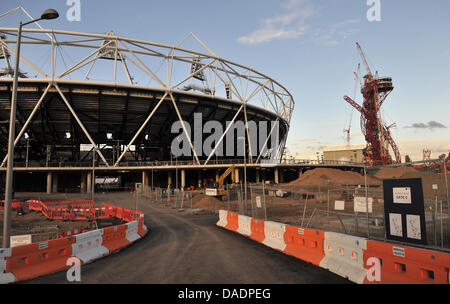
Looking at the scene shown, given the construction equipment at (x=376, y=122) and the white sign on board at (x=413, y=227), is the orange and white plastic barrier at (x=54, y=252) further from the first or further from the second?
the construction equipment at (x=376, y=122)

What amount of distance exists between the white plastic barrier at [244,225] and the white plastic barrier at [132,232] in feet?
15.6

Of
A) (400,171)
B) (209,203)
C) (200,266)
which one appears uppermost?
(400,171)

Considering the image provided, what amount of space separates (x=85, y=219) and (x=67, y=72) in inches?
1013

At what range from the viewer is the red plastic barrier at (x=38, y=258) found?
6281mm

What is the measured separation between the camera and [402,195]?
5973mm

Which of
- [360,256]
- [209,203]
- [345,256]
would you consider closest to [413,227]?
[360,256]

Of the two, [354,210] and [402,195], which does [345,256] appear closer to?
[402,195]

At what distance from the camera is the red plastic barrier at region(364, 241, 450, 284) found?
15.2 feet

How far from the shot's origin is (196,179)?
63.3 m

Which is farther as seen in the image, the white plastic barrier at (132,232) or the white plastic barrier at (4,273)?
the white plastic barrier at (132,232)

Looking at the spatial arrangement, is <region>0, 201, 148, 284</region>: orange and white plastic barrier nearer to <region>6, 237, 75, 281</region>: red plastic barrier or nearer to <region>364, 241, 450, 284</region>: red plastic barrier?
<region>6, 237, 75, 281</region>: red plastic barrier

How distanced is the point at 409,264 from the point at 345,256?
159cm

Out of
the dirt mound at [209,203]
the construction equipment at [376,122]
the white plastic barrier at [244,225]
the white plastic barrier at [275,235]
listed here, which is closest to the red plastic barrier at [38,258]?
the white plastic barrier at [275,235]
